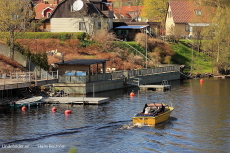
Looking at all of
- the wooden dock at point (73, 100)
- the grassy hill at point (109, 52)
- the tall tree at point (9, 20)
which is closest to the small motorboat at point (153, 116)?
the wooden dock at point (73, 100)

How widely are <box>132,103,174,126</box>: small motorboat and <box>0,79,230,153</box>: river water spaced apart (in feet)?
2.05

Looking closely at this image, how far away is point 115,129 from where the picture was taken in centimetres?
4556

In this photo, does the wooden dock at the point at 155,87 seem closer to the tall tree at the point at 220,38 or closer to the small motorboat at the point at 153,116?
the small motorboat at the point at 153,116

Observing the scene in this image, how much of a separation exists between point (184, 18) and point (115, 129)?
84.3 meters

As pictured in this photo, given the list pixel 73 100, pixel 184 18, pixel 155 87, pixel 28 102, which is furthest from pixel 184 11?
pixel 28 102

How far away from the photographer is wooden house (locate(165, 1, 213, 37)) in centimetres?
11481

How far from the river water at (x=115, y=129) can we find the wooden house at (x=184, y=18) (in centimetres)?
5249

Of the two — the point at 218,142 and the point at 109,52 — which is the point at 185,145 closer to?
the point at 218,142

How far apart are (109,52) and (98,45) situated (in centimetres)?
331

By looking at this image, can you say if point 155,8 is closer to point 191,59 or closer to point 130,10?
point 130,10

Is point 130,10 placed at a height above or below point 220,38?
above

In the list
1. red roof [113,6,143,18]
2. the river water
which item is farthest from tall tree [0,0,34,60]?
red roof [113,6,143,18]

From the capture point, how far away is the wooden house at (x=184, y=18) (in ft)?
377

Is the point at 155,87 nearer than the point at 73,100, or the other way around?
the point at 73,100
